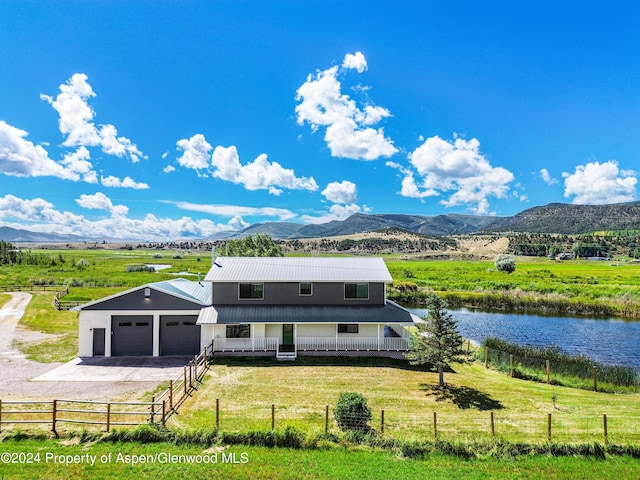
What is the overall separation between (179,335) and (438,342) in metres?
13.9

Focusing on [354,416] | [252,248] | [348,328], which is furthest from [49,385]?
[252,248]

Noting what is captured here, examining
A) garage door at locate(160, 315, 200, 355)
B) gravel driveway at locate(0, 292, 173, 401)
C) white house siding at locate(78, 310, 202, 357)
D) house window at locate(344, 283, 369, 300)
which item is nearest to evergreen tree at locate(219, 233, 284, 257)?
garage door at locate(160, 315, 200, 355)

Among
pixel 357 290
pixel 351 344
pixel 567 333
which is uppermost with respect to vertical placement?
pixel 357 290

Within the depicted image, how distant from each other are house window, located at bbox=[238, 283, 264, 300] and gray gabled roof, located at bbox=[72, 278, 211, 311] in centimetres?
202

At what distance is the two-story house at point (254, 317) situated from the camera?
2094 centimetres

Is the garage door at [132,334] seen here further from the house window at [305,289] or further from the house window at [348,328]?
the house window at [348,328]

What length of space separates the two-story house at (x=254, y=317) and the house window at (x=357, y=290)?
6cm

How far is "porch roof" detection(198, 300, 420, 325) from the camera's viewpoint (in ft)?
68.6

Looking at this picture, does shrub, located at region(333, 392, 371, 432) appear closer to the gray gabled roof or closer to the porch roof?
the porch roof

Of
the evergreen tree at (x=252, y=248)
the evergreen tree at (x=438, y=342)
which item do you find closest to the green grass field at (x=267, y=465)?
the evergreen tree at (x=438, y=342)

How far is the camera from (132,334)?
21172mm

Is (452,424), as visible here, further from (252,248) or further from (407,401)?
(252,248)

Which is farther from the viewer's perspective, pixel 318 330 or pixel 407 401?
pixel 318 330

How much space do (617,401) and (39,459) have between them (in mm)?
20378
